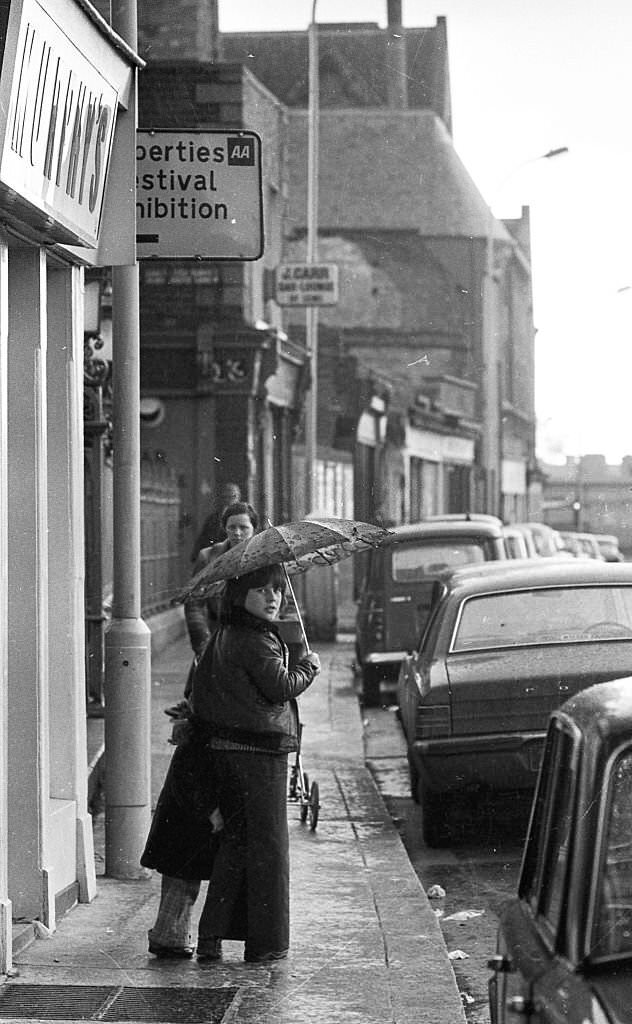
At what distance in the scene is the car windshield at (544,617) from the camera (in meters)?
9.91

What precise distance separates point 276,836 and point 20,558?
159 cm

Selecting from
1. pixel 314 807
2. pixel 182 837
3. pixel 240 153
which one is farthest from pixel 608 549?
pixel 182 837

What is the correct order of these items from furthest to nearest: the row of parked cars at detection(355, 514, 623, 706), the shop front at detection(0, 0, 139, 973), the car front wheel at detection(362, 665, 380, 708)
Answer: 1. the car front wheel at detection(362, 665, 380, 708)
2. the row of parked cars at detection(355, 514, 623, 706)
3. the shop front at detection(0, 0, 139, 973)

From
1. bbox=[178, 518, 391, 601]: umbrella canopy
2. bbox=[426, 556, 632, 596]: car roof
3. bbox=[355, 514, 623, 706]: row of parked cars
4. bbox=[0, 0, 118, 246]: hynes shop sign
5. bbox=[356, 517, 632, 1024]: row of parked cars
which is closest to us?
bbox=[356, 517, 632, 1024]: row of parked cars

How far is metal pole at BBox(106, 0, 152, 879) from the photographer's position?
8406 mm

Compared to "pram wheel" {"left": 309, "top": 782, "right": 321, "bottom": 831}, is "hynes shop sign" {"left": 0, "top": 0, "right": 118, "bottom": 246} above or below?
above

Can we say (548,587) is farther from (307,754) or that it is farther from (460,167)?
(460,167)

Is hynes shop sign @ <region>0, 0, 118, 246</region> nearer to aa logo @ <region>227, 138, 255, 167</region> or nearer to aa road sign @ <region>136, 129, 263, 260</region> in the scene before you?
aa road sign @ <region>136, 129, 263, 260</region>

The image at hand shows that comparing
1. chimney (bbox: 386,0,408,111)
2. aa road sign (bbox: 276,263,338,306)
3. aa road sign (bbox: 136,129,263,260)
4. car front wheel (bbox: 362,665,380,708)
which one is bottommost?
car front wheel (bbox: 362,665,380,708)

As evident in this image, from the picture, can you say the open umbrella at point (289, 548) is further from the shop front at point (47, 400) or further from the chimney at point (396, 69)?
the chimney at point (396, 69)

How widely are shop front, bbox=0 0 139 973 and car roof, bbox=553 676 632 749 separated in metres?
3.30

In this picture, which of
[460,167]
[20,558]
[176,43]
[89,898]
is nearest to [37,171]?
[20,558]

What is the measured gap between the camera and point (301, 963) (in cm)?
664

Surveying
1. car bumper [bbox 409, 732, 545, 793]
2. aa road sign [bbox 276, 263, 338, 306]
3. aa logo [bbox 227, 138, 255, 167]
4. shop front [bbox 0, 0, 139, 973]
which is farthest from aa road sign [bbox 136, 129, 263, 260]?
aa road sign [bbox 276, 263, 338, 306]
